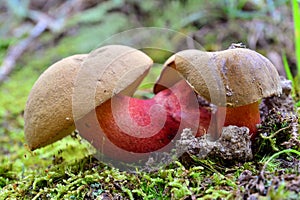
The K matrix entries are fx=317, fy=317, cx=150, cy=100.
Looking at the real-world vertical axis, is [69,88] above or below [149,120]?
above

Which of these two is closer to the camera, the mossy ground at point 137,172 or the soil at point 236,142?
the mossy ground at point 137,172

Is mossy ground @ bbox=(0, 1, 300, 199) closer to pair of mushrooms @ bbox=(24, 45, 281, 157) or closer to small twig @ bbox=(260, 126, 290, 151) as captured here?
small twig @ bbox=(260, 126, 290, 151)

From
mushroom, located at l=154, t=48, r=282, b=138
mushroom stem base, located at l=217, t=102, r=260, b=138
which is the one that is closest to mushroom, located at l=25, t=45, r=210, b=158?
mushroom stem base, located at l=217, t=102, r=260, b=138

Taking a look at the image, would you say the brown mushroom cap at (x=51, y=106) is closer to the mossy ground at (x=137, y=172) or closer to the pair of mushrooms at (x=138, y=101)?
the pair of mushrooms at (x=138, y=101)

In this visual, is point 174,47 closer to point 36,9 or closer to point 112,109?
point 112,109

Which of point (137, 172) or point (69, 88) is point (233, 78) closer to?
point (137, 172)

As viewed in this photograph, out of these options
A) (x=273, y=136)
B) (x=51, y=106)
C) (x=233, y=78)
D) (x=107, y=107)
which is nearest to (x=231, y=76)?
(x=233, y=78)

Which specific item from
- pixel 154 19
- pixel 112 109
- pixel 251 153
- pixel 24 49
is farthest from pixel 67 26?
pixel 251 153

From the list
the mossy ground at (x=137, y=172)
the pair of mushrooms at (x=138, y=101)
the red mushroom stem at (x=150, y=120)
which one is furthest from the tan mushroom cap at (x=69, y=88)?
the mossy ground at (x=137, y=172)
